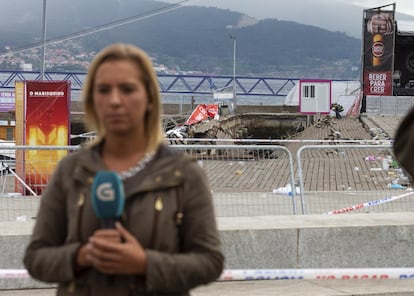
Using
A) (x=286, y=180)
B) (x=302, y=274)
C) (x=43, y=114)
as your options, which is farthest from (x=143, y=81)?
(x=43, y=114)

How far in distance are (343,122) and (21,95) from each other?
85.7 feet

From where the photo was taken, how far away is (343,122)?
131 ft

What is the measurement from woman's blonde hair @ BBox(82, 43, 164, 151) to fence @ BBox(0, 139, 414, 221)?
7.43 meters

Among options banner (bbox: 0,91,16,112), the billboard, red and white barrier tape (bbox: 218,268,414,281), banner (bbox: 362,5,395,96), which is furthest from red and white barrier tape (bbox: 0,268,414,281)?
banner (bbox: 0,91,16,112)

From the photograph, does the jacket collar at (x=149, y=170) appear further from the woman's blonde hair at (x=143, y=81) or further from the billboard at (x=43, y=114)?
the billboard at (x=43, y=114)

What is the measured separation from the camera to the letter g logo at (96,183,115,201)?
2189 millimetres

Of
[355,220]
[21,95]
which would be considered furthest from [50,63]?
A: [355,220]

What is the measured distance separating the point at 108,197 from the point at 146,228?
0.20 meters

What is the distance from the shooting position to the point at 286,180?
1329 centimetres

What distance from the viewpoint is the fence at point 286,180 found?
10.9m

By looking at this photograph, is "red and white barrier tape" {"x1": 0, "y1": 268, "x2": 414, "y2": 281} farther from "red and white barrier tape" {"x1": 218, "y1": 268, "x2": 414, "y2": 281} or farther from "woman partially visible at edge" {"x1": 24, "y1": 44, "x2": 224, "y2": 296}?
"woman partially visible at edge" {"x1": 24, "y1": 44, "x2": 224, "y2": 296}

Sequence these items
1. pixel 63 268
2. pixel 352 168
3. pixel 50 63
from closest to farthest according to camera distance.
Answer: pixel 63 268, pixel 352 168, pixel 50 63

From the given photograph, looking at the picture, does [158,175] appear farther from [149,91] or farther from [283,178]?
[283,178]

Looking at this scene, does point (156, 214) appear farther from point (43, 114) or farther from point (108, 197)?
point (43, 114)
